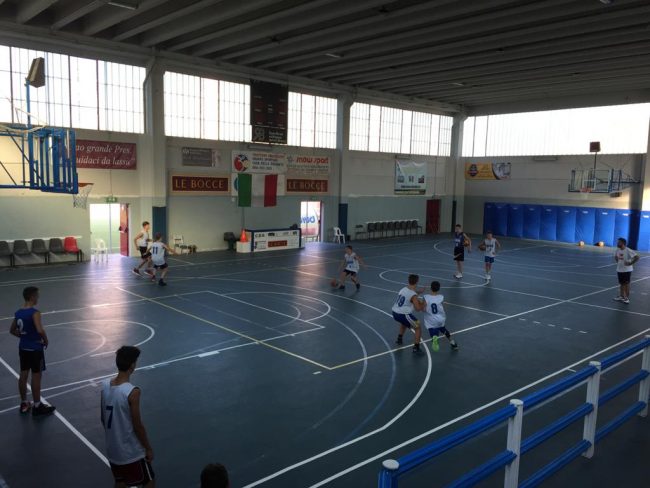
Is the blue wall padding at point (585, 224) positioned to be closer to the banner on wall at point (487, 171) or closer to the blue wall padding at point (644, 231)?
the blue wall padding at point (644, 231)

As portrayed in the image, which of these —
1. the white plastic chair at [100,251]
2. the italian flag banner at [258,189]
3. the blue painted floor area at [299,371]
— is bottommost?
the blue painted floor area at [299,371]

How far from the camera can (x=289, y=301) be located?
16516 millimetres

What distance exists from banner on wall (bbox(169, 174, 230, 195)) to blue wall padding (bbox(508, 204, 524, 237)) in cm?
2022

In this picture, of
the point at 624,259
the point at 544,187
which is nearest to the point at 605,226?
the point at 544,187

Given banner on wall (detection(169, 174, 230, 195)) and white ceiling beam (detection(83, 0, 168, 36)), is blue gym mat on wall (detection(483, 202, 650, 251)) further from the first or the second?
white ceiling beam (detection(83, 0, 168, 36))

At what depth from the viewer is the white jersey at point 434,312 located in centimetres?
1160

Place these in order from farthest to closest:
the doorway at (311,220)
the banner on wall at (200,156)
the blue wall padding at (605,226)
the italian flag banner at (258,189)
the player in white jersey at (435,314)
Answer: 1. the doorway at (311,220)
2. the blue wall padding at (605,226)
3. the italian flag banner at (258,189)
4. the banner on wall at (200,156)
5. the player in white jersey at (435,314)

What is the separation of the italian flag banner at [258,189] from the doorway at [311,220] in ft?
9.55

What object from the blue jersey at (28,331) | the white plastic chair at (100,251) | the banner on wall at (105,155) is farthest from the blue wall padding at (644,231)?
the blue jersey at (28,331)

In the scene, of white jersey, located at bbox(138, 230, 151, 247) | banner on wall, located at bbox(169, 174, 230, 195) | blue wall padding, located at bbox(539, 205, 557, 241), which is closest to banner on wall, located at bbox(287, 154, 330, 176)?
banner on wall, located at bbox(169, 174, 230, 195)

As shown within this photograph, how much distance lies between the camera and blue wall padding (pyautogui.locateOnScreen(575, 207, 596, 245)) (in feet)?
112

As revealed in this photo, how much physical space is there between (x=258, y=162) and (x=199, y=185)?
366cm

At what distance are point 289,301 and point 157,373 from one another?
6600 millimetres

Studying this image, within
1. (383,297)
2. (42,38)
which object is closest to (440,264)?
(383,297)
